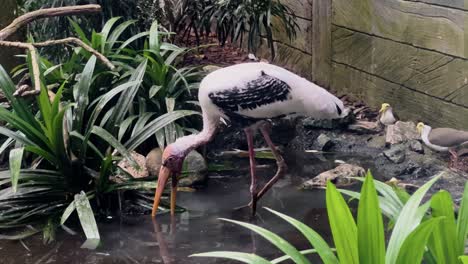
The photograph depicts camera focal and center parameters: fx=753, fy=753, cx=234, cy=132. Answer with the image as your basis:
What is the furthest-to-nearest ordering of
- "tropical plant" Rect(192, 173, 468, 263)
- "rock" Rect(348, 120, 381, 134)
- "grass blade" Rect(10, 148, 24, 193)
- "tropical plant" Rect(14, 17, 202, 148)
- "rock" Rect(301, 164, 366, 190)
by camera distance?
1. "rock" Rect(348, 120, 381, 134)
2. "tropical plant" Rect(14, 17, 202, 148)
3. "rock" Rect(301, 164, 366, 190)
4. "grass blade" Rect(10, 148, 24, 193)
5. "tropical plant" Rect(192, 173, 468, 263)

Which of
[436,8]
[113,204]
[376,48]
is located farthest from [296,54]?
[113,204]

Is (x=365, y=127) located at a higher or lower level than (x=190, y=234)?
lower

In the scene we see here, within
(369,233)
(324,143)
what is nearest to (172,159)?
(324,143)

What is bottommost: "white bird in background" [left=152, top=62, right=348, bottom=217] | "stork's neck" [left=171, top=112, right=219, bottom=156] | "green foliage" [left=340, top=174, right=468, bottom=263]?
"stork's neck" [left=171, top=112, right=219, bottom=156]

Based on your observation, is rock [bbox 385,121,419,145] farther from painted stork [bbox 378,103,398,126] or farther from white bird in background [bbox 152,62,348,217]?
white bird in background [bbox 152,62,348,217]

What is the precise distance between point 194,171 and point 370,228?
131 inches

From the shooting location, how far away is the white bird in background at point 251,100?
4.71m

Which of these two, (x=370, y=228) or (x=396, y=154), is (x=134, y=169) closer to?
(x=396, y=154)

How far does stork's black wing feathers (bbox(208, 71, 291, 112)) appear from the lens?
15.4 feet

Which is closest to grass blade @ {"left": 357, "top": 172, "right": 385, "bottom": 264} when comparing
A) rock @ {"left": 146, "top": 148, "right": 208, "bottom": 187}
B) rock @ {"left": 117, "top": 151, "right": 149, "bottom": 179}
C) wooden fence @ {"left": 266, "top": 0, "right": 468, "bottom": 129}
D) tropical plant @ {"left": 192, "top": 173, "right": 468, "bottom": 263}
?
tropical plant @ {"left": 192, "top": 173, "right": 468, "bottom": 263}

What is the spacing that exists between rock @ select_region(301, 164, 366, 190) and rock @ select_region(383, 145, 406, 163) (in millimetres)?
420

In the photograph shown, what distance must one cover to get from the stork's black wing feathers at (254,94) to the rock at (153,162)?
0.92m

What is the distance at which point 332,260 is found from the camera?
226 centimetres

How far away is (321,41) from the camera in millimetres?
7336
